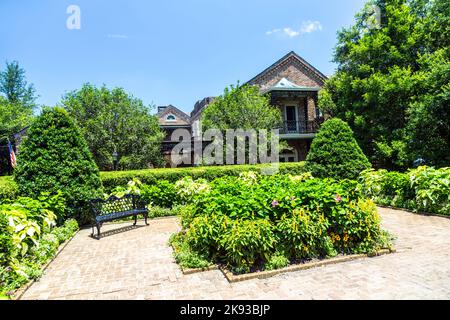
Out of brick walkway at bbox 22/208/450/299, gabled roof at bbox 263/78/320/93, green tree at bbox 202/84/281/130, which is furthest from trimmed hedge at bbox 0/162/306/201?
gabled roof at bbox 263/78/320/93

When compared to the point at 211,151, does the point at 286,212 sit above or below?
below

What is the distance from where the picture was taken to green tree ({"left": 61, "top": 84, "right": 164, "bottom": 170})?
656 inches

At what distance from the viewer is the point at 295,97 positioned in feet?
75.3

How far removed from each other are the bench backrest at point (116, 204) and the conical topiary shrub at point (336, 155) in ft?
26.6

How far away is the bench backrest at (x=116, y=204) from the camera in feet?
26.4

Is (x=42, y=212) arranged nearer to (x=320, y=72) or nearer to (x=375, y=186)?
(x=375, y=186)

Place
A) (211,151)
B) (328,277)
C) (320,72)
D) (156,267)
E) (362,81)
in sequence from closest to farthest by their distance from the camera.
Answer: (328,277)
(156,267)
(211,151)
(362,81)
(320,72)

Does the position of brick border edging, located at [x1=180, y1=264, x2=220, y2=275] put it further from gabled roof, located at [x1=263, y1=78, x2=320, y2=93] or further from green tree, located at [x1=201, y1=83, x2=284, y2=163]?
gabled roof, located at [x1=263, y1=78, x2=320, y2=93]

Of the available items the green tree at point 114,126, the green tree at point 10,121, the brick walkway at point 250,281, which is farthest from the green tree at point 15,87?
the brick walkway at point 250,281

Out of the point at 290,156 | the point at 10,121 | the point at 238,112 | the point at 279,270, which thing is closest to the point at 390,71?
the point at 290,156

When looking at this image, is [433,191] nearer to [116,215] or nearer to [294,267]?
[294,267]
